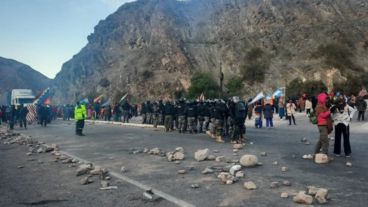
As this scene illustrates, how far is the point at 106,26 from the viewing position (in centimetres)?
13925

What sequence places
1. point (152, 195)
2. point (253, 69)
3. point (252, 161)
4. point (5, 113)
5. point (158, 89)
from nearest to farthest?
1. point (152, 195)
2. point (252, 161)
3. point (5, 113)
4. point (253, 69)
5. point (158, 89)

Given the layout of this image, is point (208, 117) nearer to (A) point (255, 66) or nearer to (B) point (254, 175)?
(B) point (254, 175)

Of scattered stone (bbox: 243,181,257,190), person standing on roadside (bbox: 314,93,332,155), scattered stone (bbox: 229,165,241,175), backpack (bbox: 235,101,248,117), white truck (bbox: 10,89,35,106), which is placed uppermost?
white truck (bbox: 10,89,35,106)

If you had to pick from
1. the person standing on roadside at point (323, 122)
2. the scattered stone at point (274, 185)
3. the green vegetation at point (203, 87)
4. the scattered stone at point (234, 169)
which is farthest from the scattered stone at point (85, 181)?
the green vegetation at point (203, 87)

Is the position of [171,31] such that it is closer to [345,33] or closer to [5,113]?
[345,33]

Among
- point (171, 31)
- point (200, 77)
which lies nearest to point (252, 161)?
point (200, 77)

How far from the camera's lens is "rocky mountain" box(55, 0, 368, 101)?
79875 mm

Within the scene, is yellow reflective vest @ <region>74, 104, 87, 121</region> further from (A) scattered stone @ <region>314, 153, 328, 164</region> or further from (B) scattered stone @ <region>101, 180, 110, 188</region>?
(A) scattered stone @ <region>314, 153, 328, 164</region>

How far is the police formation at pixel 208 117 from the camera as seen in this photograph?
56.6 ft

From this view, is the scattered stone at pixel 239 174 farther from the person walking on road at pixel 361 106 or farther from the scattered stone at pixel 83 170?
the person walking on road at pixel 361 106

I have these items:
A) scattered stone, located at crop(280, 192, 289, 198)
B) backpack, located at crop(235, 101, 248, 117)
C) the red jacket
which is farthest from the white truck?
scattered stone, located at crop(280, 192, 289, 198)

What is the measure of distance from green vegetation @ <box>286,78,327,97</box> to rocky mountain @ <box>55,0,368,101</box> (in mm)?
6614

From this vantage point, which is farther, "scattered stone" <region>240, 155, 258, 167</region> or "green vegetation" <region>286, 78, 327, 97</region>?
"green vegetation" <region>286, 78, 327, 97</region>

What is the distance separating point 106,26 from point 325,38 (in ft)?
256
